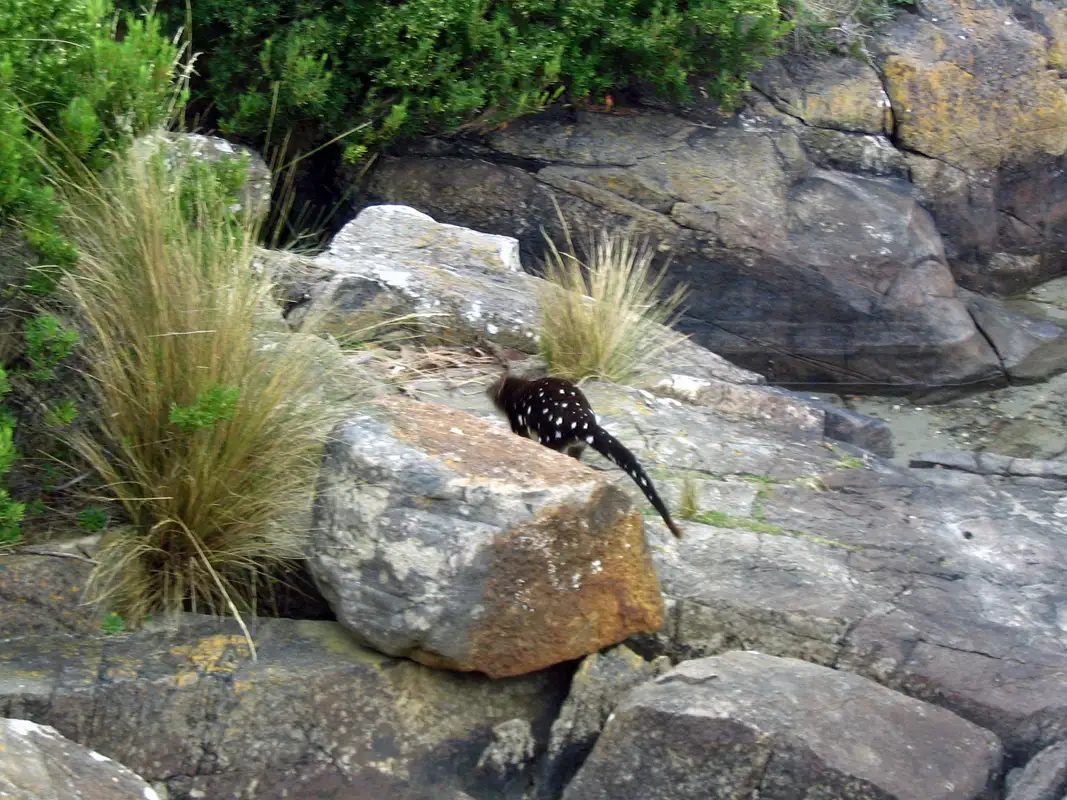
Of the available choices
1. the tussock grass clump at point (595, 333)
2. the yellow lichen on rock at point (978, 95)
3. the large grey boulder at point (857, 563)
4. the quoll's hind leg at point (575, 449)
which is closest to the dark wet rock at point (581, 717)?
the large grey boulder at point (857, 563)

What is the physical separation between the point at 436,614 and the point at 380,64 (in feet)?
19.1

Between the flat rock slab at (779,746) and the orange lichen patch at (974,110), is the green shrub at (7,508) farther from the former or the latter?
the orange lichen patch at (974,110)

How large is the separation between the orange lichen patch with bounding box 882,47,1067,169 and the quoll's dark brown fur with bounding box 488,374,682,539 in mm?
6133

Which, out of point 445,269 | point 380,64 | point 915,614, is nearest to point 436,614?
point 915,614

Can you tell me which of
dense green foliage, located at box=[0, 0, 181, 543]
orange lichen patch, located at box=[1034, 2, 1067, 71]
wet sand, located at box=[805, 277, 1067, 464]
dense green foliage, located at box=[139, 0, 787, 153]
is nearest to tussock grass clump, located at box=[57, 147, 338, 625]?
dense green foliage, located at box=[0, 0, 181, 543]

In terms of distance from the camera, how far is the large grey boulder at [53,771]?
8.87ft

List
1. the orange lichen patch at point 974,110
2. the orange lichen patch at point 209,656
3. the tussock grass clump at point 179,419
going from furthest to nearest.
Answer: the orange lichen patch at point 974,110 → the tussock grass clump at point 179,419 → the orange lichen patch at point 209,656

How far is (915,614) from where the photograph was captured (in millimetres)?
4379

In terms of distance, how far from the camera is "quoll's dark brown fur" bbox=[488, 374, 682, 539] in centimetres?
483

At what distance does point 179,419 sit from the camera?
3.75m

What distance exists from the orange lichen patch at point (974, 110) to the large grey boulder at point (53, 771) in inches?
357

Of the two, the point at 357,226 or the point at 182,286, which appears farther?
the point at 357,226

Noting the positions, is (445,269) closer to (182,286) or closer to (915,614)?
(182,286)

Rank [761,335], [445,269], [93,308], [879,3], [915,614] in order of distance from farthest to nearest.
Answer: [879,3], [761,335], [445,269], [915,614], [93,308]
